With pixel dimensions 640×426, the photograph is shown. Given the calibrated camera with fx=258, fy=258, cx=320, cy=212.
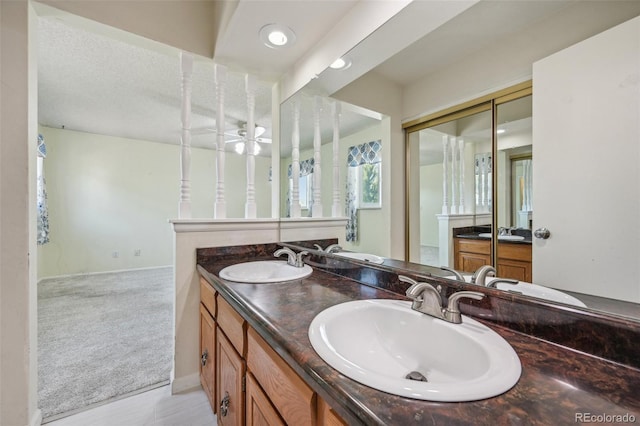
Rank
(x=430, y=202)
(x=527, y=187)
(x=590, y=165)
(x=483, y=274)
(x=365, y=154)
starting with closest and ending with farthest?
(x=590, y=165) < (x=527, y=187) < (x=483, y=274) < (x=430, y=202) < (x=365, y=154)

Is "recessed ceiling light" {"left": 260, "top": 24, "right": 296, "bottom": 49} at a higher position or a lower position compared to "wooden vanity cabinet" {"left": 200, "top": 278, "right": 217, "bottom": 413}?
higher

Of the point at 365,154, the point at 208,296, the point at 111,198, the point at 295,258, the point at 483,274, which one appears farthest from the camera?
the point at 111,198

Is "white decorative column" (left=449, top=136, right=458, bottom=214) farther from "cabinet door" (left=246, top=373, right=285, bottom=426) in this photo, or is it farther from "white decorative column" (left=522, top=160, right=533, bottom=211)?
"cabinet door" (left=246, top=373, right=285, bottom=426)

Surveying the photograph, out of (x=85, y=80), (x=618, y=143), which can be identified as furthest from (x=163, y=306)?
(x=618, y=143)

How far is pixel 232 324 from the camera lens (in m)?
1.08

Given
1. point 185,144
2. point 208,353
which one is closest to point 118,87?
point 185,144

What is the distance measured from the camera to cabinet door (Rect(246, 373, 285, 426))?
29.0 inches

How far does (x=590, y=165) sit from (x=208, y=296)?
1.62m

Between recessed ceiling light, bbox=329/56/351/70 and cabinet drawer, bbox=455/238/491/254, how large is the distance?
3.27 feet

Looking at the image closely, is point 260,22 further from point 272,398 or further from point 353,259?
point 272,398

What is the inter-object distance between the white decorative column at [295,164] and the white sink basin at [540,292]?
1.33 m

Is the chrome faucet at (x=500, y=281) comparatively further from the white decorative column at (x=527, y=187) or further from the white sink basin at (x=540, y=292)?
the white decorative column at (x=527, y=187)

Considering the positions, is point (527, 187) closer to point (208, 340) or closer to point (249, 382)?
point (249, 382)

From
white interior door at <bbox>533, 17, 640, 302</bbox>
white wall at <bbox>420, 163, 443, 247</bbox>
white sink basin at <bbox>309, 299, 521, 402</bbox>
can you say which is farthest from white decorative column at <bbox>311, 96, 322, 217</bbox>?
white interior door at <bbox>533, 17, 640, 302</bbox>
